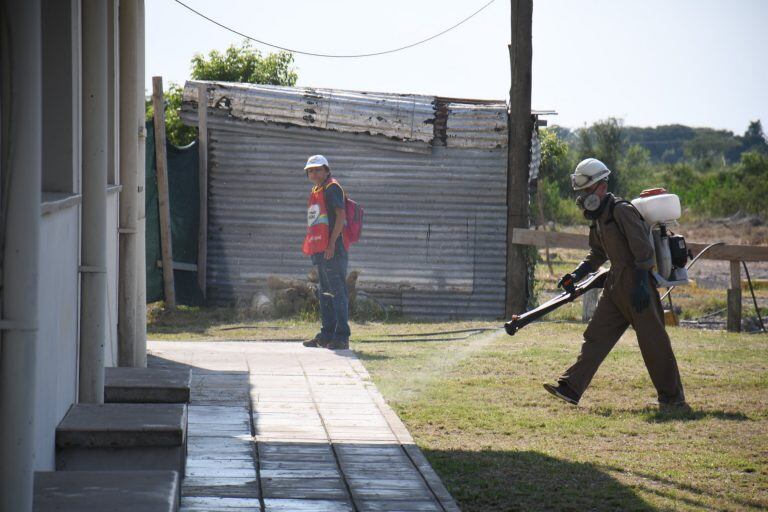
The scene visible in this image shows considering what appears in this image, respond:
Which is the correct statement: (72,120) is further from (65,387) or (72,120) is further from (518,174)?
(518,174)

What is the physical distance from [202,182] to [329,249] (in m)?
5.01

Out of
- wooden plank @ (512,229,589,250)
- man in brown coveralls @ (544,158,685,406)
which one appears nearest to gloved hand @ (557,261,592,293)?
man in brown coveralls @ (544,158,685,406)

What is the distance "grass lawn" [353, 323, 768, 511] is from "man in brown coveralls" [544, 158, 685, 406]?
0.23 m

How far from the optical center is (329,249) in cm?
1105

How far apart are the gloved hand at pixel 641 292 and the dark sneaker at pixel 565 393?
0.79 meters

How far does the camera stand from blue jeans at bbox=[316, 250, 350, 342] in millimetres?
11086

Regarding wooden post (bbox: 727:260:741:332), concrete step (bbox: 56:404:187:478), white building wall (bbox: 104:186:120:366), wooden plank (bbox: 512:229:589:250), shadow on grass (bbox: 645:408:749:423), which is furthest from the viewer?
wooden plank (bbox: 512:229:589:250)

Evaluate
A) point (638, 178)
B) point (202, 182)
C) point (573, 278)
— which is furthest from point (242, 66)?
point (638, 178)

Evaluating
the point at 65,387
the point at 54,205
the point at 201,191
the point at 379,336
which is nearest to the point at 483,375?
the point at 379,336

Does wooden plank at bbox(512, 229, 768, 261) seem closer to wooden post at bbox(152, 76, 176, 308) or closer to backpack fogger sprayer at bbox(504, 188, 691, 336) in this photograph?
backpack fogger sprayer at bbox(504, 188, 691, 336)

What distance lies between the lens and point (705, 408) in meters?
8.30

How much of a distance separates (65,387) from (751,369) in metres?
6.81

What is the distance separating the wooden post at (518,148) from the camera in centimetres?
1444

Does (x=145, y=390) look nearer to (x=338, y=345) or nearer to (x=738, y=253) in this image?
(x=338, y=345)
